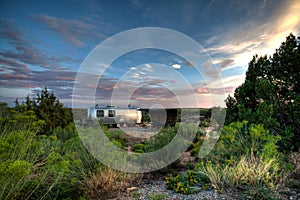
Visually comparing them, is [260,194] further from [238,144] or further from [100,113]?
[100,113]

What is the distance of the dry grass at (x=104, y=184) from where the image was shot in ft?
8.74

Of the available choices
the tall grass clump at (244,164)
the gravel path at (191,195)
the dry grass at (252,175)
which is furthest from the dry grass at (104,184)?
the dry grass at (252,175)

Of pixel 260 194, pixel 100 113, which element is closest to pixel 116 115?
pixel 100 113

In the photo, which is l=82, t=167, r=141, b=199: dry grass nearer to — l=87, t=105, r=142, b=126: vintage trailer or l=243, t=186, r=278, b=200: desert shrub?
l=243, t=186, r=278, b=200: desert shrub

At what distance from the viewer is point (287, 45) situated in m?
4.83

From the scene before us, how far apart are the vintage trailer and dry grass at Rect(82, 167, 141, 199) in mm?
9546

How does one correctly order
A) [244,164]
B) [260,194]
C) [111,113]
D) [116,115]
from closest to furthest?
1. [260,194]
2. [244,164]
3. [111,113]
4. [116,115]

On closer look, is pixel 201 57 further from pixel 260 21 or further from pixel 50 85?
pixel 50 85

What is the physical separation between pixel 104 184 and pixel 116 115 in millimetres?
10626

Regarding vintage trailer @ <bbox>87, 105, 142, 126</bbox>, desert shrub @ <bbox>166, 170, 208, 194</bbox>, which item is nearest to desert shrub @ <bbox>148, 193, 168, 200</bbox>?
desert shrub @ <bbox>166, 170, 208, 194</bbox>

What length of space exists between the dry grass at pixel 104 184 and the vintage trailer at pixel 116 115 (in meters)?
9.55

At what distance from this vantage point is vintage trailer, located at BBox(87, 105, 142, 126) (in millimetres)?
12238

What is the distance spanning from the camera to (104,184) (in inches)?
108

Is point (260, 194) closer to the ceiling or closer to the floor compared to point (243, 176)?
closer to the floor
